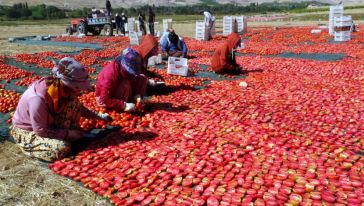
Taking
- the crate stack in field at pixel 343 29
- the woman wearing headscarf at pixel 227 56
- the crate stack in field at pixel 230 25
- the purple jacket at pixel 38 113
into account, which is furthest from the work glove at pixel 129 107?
the crate stack in field at pixel 230 25

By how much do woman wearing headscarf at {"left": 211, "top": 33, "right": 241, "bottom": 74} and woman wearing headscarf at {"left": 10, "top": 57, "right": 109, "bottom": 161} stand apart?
20.7 ft

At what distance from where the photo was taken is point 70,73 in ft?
15.6

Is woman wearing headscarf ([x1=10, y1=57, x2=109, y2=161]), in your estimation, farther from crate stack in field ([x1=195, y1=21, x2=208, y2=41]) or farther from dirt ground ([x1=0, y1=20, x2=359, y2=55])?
crate stack in field ([x1=195, y1=21, x2=208, y2=41])

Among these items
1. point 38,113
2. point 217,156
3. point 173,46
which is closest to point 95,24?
point 173,46

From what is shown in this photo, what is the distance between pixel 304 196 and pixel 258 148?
1.42 metres

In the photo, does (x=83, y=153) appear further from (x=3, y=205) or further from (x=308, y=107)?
(x=308, y=107)

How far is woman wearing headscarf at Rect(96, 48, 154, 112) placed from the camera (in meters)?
6.58

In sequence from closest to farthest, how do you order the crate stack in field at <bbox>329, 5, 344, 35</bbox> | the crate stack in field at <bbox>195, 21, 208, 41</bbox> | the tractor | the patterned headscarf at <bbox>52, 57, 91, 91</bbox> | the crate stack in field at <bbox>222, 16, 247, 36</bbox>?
1. the patterned headscarf at <bbox>52, 57, 91, 91</bbox>
2. the crate stack in field at <bbox>329, 5, 344, 35</bbox>
3. the crate stack in field at <bbox>195, 21, 208, 41</bbox>
4. the crate stack in field at <bbox>222, 16, 247, 36</bbox>
5. the tractor

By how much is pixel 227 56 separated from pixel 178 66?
1.56 metres

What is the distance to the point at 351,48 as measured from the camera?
1561 centimetres

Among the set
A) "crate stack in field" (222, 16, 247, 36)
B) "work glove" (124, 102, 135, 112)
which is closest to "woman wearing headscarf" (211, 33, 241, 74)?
"work glove" (124, 102, 135, 112)

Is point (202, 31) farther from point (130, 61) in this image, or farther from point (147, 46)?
point (130, 61)

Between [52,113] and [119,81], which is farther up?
[119,81]

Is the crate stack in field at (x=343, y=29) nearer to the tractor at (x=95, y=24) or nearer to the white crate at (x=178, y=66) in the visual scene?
the white crate at (x=178, y=66)
